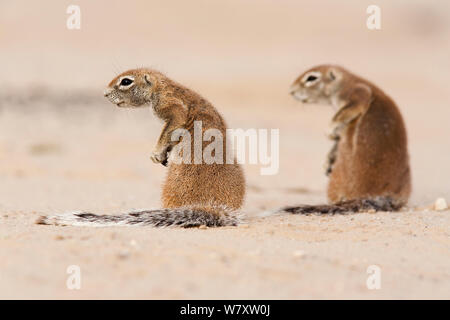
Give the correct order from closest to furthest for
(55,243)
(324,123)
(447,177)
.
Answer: (55,243), (447,177), (324,123)

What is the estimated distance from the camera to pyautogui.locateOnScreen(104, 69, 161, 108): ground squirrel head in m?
6.70

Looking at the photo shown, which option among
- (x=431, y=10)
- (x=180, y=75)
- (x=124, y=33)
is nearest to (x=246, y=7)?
(x=124, y=33)

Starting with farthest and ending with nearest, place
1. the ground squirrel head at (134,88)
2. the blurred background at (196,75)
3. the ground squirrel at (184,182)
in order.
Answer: the blurred background at (196,75) → the ground squirrel head at (134,88) → the ground squirrel at (184,182)

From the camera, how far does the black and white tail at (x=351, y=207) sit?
273 inches

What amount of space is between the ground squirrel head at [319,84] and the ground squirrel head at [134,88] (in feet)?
8.43

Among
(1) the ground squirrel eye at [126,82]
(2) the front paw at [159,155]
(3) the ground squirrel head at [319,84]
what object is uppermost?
(1) the ground squirrel eye at [126,82]

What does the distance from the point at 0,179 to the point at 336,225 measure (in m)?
6.02

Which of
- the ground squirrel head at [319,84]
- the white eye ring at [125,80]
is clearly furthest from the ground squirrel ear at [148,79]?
the ground squirrel head at [319,84]

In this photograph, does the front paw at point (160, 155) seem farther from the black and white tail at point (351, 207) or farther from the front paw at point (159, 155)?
the black and white tail at point (351, 207)

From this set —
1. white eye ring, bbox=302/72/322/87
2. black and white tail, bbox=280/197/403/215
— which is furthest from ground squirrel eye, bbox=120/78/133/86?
white eye ring, bbox=302/72/322/87

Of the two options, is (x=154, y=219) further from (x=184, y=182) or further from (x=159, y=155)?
(x=159, y=155)

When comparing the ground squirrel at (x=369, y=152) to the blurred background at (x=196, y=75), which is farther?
the blurred background at (x=196, y=75)

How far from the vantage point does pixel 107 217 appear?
19.0 feet

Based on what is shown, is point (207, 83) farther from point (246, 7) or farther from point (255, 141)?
point (246, 7)
